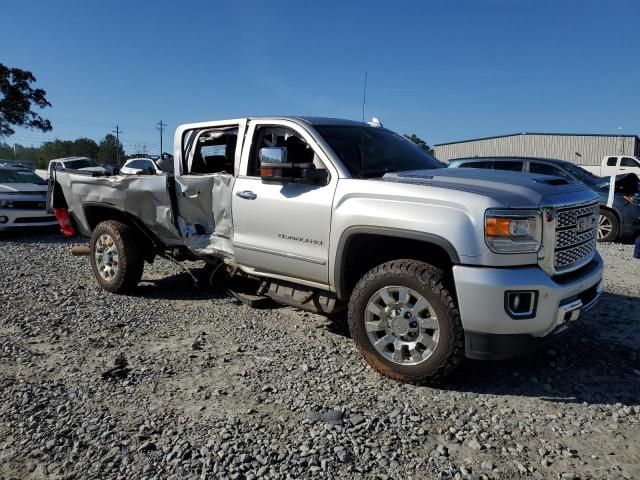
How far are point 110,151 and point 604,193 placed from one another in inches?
2986

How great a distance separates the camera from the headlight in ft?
10.8

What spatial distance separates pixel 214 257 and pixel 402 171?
7.06 ft

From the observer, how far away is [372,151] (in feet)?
15.2

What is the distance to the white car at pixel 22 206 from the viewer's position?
34.4 ft

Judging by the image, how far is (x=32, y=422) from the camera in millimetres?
3193

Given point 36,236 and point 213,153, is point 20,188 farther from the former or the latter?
point 213,153

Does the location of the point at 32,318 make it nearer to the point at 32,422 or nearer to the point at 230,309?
the point at 230,309

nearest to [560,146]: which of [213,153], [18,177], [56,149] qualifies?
[18,177]

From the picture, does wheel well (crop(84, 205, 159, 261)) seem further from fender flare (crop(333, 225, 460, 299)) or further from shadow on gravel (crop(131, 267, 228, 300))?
fender flare (crop(333, 225, 460, 299))

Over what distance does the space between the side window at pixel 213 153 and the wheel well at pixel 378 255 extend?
1789 mm

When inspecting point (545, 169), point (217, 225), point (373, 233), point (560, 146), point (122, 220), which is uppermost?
point (560, 146)

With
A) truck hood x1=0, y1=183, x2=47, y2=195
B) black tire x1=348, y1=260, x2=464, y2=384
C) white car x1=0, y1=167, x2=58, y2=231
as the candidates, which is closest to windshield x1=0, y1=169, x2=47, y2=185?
white car x1=0, y1=167, x2=58, y2=231

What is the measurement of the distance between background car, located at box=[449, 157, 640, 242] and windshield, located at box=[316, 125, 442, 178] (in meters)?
5.14

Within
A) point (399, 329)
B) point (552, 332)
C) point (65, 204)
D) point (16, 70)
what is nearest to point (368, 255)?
point (399, 329)
